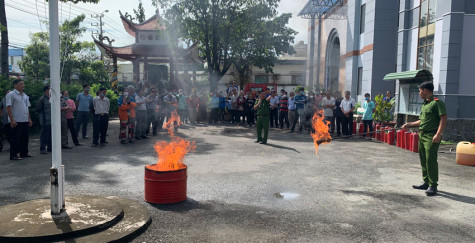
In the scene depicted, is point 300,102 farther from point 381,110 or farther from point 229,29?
point 229,29

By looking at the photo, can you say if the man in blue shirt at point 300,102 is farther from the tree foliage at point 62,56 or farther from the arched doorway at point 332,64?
the tree foliage at point 62,56

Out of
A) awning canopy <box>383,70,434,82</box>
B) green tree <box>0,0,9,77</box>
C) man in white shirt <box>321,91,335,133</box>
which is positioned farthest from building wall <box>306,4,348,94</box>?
green tree <box>0,0,9,77</box>

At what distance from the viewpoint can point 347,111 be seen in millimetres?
14102

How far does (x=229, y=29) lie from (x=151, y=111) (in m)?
11.2

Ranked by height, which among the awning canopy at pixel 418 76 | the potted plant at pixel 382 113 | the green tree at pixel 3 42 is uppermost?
the green tree at pixel 3 42

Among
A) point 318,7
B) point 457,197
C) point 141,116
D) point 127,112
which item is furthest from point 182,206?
point 318,7

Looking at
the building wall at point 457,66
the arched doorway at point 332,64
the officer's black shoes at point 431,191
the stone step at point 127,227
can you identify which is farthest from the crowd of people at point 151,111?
the arched doorway at point 332,64

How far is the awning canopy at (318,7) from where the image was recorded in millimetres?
26500

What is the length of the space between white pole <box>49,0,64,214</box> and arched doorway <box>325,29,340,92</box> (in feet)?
87.3

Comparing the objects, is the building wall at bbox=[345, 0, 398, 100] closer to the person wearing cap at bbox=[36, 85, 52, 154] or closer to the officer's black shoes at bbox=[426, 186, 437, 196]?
the officer's black shoes at bbox=[426, 186, 437, 196]

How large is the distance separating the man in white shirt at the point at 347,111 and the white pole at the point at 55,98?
11481 mm

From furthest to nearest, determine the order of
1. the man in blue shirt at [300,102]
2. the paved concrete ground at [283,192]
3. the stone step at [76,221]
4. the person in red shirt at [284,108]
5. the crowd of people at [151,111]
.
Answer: the person in red shirt at [284,108]
the man in blue shirt at [300,102]
the crowd of people at [151,111]
the paved concrete ground at [283,192]
the stone step at [76,221]

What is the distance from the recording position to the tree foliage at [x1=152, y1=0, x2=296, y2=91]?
22.5 m

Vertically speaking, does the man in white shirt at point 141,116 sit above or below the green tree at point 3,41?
below
